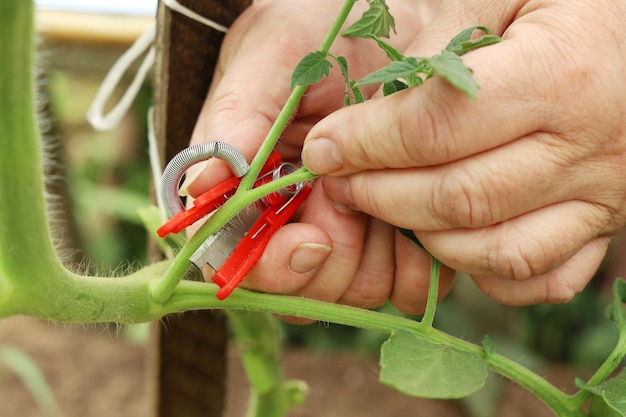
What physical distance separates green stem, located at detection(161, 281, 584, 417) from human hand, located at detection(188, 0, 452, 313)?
0.07 feet

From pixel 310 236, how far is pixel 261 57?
177 millimetres

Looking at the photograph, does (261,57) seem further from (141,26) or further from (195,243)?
(141,26)

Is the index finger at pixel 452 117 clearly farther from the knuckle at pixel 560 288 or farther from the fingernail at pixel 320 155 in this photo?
the knuckle at pixel 560 288

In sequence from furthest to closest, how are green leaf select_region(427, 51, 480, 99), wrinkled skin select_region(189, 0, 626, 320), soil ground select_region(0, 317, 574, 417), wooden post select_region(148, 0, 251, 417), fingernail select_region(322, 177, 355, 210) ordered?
soil ground select_region(0, 317, 574, 417), wooden post select_region(148, 0, 251, 417), fingernail select_region(322, 177, 355, 210), wrinkled skin select_region(189, 0, 626, 320), green leaf select_region(427, 51, 480, 99)

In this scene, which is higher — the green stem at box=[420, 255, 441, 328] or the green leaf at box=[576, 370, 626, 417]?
the green stem at box=[420, 255, 441, 328]

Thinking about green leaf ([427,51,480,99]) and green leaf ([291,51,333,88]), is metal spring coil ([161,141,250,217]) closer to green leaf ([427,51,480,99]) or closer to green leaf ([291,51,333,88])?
green leaf ([291,51,333,88])

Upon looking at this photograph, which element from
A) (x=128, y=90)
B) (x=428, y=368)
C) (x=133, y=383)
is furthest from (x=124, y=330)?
(x=428, y=368)

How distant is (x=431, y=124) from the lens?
1.71 ft

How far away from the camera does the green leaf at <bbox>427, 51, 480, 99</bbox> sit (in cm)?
43

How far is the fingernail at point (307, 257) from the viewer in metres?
0.63

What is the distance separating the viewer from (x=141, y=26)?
5.47 feet

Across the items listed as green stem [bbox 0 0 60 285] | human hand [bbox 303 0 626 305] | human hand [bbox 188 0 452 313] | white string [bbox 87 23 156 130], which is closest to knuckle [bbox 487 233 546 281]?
human hand [bbox 303 0 626 305]

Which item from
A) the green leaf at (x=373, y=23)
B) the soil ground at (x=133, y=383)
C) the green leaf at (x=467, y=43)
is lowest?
the soil ground at (x=133, y=383)

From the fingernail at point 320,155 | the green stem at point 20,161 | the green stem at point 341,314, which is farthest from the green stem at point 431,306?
the green stem at point 20,161
